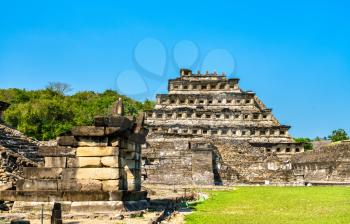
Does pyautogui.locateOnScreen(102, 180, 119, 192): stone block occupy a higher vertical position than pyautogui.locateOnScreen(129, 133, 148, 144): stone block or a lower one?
lower

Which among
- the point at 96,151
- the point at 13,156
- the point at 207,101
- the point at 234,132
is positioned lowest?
the point at 96,151

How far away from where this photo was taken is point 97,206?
12.7m

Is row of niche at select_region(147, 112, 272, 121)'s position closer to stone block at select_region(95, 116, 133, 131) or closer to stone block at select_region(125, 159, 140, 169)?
stone block at select_region(125, 159, 140, 169)

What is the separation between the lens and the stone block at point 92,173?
13.2 m

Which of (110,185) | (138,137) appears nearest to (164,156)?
(138,137)

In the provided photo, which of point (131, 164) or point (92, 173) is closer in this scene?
point (92, 173)

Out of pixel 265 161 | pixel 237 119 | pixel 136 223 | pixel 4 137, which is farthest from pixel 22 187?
pixel 237 119

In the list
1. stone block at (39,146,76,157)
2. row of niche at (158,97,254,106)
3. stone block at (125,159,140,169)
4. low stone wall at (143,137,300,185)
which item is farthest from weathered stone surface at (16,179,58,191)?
row of niche at (158,97,254,106)

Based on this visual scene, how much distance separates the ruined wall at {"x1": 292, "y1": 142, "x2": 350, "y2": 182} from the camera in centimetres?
3894

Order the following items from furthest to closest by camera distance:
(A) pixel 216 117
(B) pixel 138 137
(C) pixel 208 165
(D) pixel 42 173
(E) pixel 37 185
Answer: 1. (A) pixel 216 117
2. (C) pixel 208 165
3. (B) pixel 138 137
4. (D) pixel 42 173
5. (E) pixel 37 185

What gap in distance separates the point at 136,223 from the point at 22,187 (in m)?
4.77

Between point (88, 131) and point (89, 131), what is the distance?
32 mm

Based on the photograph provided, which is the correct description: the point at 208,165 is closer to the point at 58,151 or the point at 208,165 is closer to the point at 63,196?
the point at 58,151

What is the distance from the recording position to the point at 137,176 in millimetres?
15906
